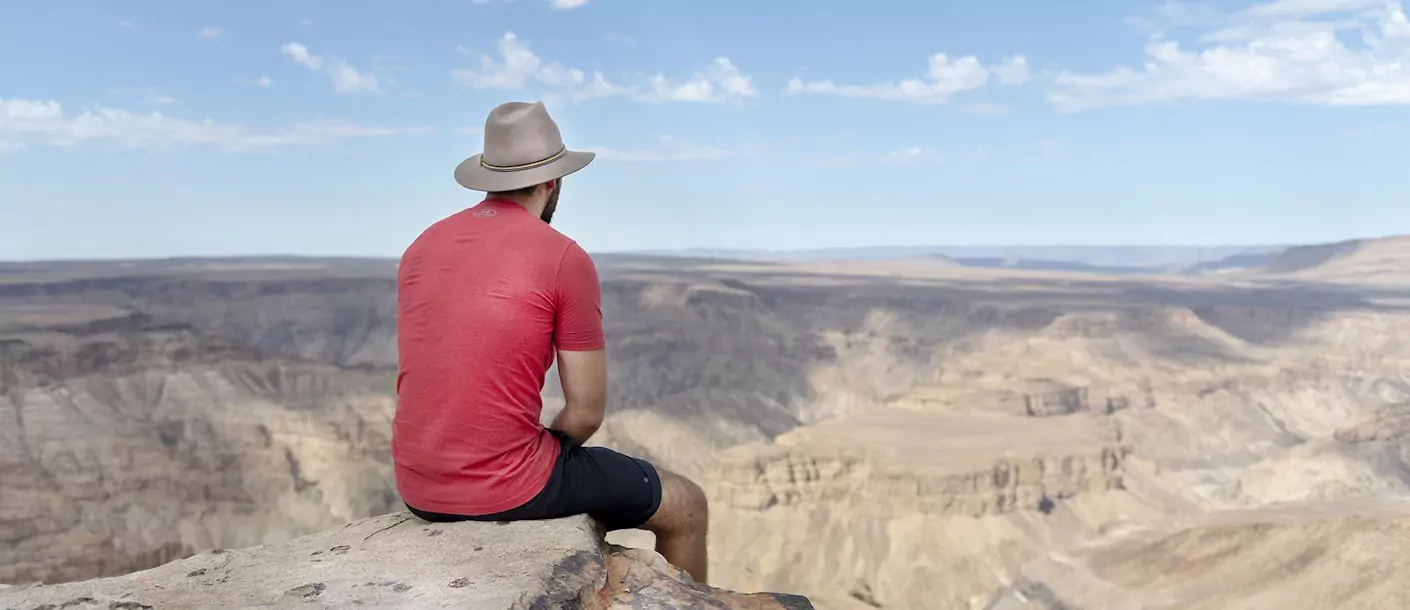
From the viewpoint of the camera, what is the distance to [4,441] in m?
51.4

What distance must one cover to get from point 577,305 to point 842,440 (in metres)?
49.9

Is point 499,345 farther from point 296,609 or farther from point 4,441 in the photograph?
point 4,441

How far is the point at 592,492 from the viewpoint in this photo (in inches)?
175

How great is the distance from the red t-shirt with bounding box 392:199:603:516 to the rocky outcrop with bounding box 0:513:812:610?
0.24 m

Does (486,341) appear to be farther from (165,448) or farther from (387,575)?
(165,448)

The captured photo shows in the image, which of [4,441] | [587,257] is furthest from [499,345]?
[4,441]

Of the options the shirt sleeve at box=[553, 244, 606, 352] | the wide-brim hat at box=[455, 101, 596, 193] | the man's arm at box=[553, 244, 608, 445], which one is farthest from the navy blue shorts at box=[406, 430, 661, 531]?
the wide-brim hat at box=[455, 101, 596, 193]

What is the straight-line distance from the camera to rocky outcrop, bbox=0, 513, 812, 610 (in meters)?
3.72

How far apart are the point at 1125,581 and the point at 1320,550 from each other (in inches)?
249

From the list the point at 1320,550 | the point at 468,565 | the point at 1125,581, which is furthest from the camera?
the point at 1125,581

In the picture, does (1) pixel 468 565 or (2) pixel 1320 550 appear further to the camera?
(2) pixel 1320 550

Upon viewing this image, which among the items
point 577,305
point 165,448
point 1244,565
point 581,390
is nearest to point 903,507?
point 1244,565

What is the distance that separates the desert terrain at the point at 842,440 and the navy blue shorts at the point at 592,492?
21.5 meters

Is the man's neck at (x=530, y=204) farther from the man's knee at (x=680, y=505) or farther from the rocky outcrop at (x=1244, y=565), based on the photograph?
the rocky outcrop at (x=1244, y=565)
